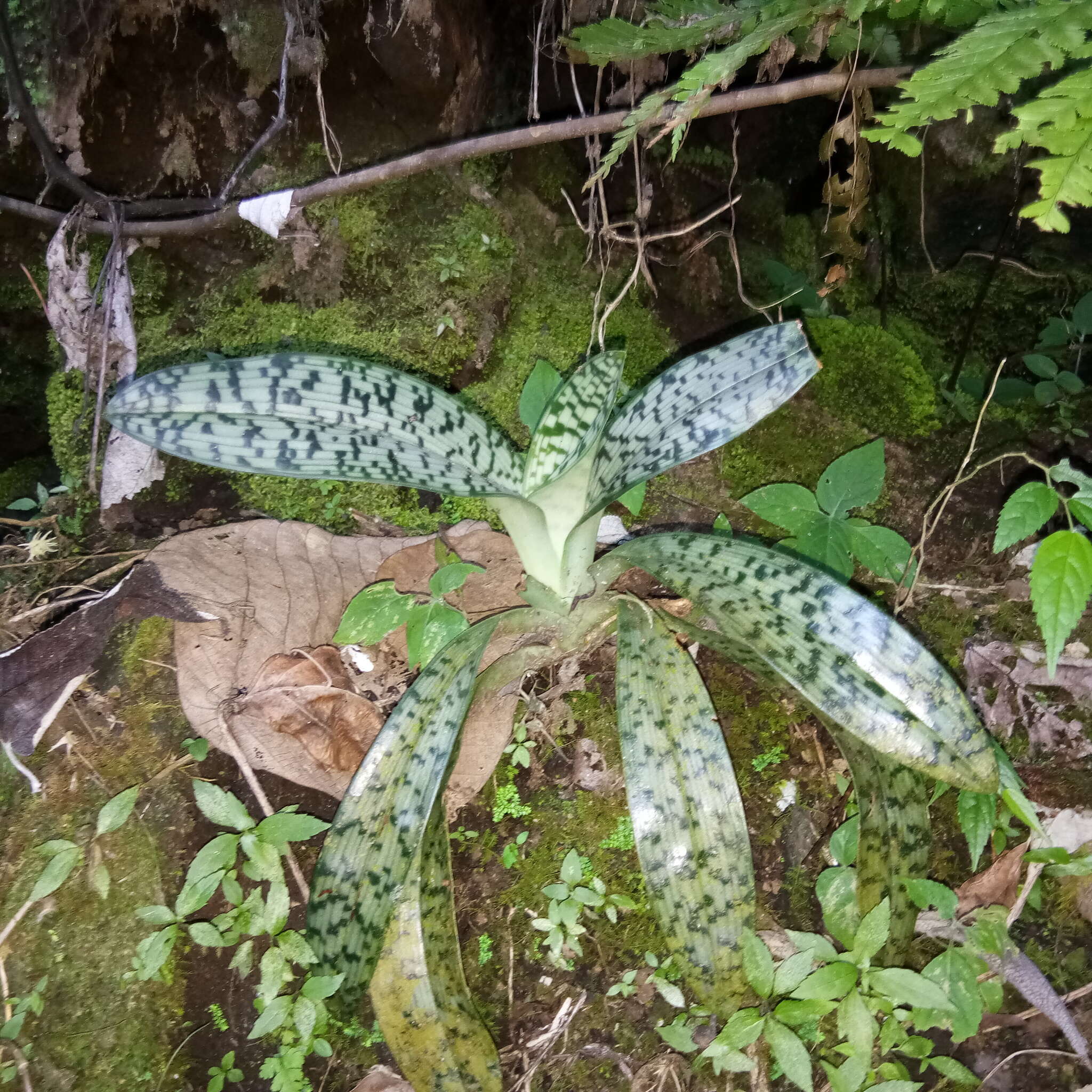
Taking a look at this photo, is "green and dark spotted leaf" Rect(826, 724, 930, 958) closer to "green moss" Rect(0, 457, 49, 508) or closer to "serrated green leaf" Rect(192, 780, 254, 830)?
"serrated green leaf" Rect(192, 780, 254, 830)

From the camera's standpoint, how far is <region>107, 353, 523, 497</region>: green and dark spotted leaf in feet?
2.98

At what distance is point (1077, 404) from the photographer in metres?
1.75

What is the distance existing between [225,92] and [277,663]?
134 cm

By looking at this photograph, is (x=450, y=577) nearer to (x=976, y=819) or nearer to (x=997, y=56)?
(x=976, y=819)

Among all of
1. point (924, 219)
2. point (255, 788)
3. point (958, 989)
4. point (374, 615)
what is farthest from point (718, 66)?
point (924, 219)

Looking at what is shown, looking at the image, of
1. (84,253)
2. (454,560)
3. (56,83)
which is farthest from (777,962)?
(56,83)

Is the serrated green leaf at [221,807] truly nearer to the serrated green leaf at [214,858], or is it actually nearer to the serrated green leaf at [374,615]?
the serrated green leaf at [214,858]

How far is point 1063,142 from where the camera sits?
0.87 meters

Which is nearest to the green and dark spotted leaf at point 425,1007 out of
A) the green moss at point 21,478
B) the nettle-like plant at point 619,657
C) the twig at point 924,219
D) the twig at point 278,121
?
the nettle-like plant at point 619,657

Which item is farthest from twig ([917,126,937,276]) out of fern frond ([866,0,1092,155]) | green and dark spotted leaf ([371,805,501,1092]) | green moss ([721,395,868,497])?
green and dark spotted leaf ([371,805,501,1092])

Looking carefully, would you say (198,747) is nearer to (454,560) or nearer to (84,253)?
(454,560)

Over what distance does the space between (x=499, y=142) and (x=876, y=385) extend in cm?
101

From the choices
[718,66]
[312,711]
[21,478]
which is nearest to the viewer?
[718,66]

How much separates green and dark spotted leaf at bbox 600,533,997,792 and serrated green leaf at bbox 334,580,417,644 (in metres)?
0.53
